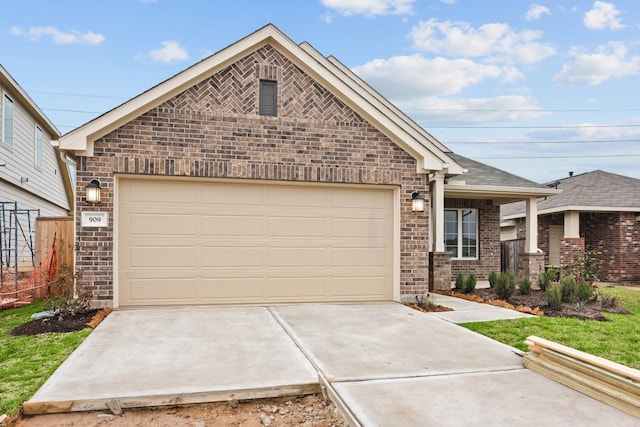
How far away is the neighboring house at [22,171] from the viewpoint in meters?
13.6

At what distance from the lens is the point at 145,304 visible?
891 centimetres

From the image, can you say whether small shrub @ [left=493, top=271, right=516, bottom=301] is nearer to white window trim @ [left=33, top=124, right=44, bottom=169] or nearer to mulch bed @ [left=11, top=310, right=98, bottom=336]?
mulch bed @ [left=11, top=310, right=98, bottom=336]

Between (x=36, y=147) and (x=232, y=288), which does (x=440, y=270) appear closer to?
(x=232, y=288)

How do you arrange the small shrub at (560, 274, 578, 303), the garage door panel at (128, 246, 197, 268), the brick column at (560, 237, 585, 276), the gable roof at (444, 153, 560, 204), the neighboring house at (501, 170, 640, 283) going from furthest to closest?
the neighboring house at (501, 170, 640, 283) → the brick column at (560, 237, 585, 276) → the gable roof at (444, 153, 560, 204) → the small shrub at (560, 274, 578, 303) → the garage door panel at (128, 246, 197, 268)

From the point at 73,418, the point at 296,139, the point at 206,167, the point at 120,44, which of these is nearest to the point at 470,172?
the point at 296,139

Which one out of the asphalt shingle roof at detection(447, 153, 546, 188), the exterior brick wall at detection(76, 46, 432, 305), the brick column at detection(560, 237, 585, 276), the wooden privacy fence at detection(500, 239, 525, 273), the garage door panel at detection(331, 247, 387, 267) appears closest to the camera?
the exterior brick wall at detection(76, 46, 432, 305)

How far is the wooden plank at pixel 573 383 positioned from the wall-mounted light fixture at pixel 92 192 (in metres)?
7.15

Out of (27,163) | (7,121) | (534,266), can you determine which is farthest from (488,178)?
(27,163)

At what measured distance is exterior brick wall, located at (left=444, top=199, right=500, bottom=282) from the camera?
15.5 metres

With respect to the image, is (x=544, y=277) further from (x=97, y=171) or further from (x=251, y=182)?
(x=97, y=171)

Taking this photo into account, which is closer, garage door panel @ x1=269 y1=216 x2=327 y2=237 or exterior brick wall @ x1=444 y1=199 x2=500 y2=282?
garage door panel @ x1=269 y1=216 x2=327 y2=237

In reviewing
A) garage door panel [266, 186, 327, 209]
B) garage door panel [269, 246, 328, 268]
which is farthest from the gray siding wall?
garage door panel [269, 246, 328, 268]

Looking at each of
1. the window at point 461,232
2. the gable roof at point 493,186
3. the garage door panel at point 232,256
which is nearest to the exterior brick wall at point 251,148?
the garage door panel at point 232,256

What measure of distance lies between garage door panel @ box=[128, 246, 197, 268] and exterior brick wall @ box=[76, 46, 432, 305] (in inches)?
16.9
